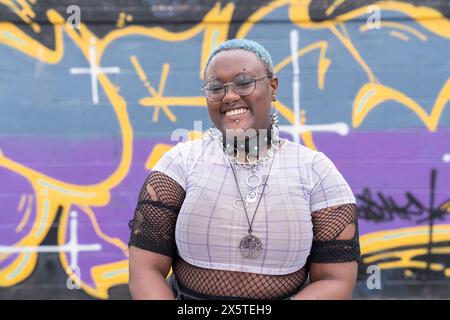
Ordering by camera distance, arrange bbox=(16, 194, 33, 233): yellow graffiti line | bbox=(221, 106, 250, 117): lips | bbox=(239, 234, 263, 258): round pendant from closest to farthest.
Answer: bbox=(239, 234, 263, 258): round pendant < bbox=(221, 106, 250, 117): lips < bbox=(16, 194, 33, 233): yellow graffiti line

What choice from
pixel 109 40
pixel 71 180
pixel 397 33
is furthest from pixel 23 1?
pixel 397 33

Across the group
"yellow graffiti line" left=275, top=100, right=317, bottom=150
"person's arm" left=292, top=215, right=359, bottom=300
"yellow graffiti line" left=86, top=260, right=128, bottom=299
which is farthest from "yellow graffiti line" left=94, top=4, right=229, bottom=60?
"person's arm" left=292, top=215, right=359, bottom=300

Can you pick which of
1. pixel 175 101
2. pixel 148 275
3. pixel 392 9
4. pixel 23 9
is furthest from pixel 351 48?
pixel 148 275

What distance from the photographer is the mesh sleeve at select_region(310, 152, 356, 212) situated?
1.57m

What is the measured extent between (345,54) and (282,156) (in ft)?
8.23

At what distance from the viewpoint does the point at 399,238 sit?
154 inches

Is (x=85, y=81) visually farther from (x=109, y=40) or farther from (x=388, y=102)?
(x=388, y=102)

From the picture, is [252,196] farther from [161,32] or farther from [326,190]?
[161,32]

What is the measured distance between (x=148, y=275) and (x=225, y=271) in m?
0.22

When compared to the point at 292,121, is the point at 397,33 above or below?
above

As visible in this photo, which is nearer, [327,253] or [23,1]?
[327,253]

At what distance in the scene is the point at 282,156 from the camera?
5.39 feet

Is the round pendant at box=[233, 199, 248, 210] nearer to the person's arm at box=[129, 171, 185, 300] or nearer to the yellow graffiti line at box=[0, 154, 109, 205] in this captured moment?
the person's arm at box=[129, 171, 185, 300]
